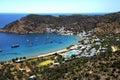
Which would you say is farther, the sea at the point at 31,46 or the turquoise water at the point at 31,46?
the turquoise water at the point at 31,46

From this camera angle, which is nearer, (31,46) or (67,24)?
(31,46)

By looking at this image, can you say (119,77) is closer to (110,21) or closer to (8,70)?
(8,70)

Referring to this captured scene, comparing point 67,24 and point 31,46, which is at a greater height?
point 67,24

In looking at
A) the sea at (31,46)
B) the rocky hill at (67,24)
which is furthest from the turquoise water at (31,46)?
the rocky hill at (67,24)

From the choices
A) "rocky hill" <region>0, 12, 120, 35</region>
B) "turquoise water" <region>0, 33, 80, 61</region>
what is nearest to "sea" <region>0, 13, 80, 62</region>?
"turquoise water" <region>0, 33, 80, 61</region>

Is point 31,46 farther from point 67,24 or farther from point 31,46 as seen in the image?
point 67,24

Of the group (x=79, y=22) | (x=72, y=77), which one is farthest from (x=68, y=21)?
(x=72, y=77)

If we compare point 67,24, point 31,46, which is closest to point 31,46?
point 31,46

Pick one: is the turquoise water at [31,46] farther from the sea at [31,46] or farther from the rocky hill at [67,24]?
the rocky hill at [67,24]

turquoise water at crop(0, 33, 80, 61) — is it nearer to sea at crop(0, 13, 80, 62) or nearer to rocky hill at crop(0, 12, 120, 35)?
sea at crop(0, 13, 80, 62)
